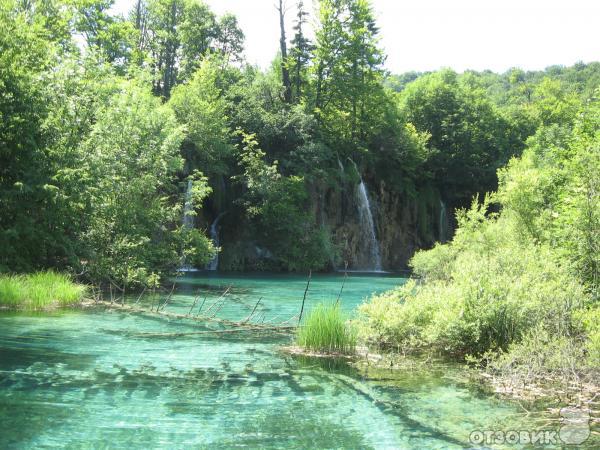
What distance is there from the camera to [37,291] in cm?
1466

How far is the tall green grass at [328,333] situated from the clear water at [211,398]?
0.49 meters

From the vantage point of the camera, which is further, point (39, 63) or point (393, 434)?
point (39, 63)

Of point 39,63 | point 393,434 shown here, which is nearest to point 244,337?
point 393,434

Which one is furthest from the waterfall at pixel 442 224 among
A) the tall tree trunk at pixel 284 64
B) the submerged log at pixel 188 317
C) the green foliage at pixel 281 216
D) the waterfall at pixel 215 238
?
the submerged log at pixel 188 317

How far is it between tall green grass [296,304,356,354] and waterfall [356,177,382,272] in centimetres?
3098

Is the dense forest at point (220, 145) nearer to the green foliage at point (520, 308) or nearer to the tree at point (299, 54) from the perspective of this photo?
the tree at point (299, 54)

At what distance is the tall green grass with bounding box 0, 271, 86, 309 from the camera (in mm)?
14320

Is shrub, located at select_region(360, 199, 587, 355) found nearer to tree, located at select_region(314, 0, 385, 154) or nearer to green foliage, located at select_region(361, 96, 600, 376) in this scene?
green foliage, located at select_region(361, 96, 600, 376)

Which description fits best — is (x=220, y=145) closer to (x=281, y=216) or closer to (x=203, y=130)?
(x=203, y=130)

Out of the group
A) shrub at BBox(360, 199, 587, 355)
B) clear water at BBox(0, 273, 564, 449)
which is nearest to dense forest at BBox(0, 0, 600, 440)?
shrub at BBox(360, 199, 587, 355)

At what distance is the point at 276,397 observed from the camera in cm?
753

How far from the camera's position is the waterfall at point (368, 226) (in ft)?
135

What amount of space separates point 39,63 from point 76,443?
1623 cm

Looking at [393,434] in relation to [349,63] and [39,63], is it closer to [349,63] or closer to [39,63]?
[39,63]
